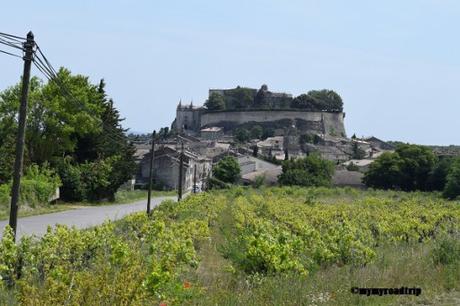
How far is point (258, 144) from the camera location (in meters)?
159

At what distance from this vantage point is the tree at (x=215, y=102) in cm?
18625

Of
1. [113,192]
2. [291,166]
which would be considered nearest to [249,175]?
[291,166]

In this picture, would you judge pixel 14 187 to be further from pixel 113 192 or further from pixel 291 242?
pixel 113 192

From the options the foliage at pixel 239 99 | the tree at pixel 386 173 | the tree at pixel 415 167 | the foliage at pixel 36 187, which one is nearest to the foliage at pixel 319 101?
the foliage at pixel 239 99

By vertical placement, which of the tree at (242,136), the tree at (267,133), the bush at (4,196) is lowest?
the bush at (4,196)

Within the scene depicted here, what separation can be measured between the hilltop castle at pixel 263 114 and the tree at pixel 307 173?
71.5 metres

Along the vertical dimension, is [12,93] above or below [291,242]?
above

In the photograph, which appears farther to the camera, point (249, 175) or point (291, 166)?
point (249, 175)

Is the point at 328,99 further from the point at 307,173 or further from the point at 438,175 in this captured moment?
the point at 438,175

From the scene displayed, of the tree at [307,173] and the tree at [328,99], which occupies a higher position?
the tree at [328,99]

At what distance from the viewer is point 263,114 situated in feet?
586

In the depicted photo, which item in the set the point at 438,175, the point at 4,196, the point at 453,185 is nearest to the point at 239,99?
the point at 438,175

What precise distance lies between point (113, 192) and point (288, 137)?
363 feet

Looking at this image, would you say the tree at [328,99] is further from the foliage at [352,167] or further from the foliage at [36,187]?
the foliage at [36,187]
